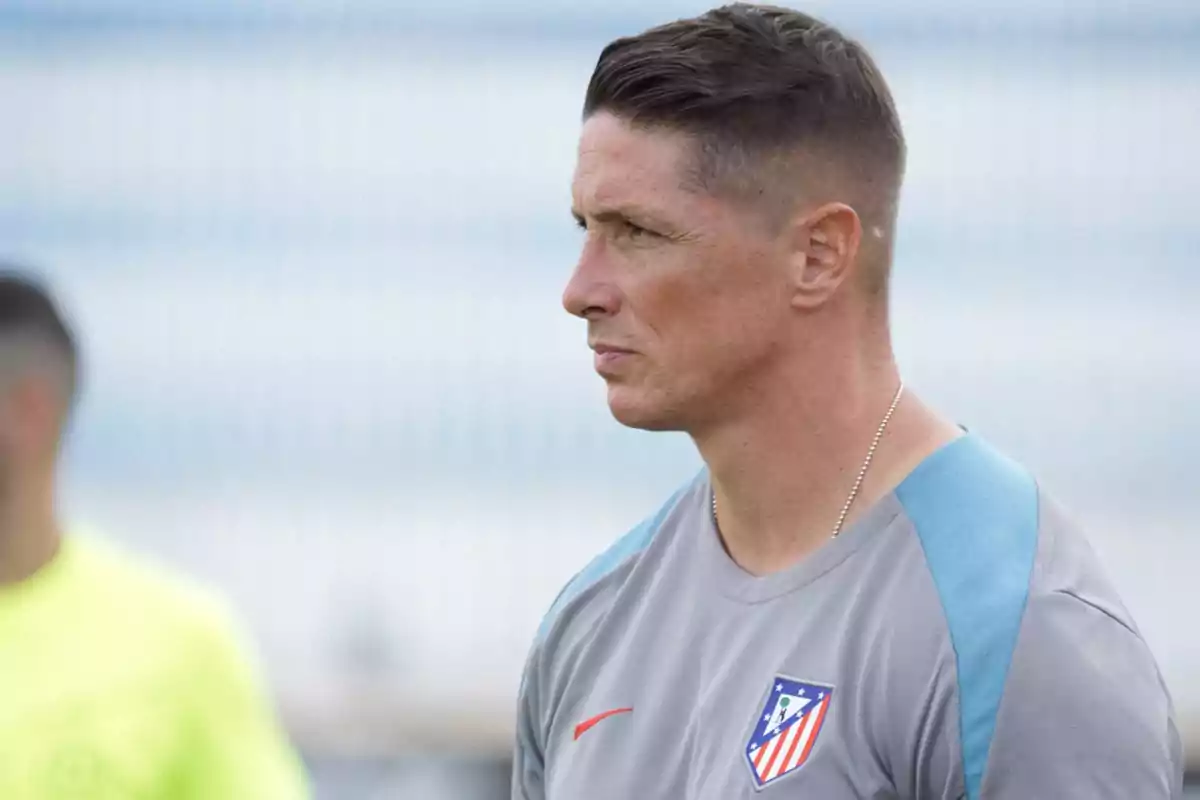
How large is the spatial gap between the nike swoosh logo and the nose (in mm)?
381

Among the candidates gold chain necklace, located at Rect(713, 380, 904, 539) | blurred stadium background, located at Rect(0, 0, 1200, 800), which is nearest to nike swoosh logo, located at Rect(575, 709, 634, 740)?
gold chain necklace, located at Rect(713, 380, 904, 539)

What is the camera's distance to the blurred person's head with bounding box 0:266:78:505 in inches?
97.0

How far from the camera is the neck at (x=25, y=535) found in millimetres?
2416

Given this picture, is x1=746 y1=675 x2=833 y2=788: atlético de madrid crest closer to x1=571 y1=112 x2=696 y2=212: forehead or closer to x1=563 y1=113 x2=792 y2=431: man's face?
x1=563 y1=113 x2=792 y2=431: man's face

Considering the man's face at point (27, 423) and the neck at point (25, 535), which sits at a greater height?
the man's face at point (27, 423)

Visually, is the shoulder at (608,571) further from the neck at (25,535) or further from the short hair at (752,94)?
the neck at (25,535)

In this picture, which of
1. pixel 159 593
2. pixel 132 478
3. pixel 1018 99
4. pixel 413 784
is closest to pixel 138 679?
pixel 159 593

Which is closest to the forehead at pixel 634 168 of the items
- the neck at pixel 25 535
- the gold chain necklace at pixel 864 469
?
the gold chain necklace at pixel 864 469

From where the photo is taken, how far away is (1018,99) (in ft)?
18.7

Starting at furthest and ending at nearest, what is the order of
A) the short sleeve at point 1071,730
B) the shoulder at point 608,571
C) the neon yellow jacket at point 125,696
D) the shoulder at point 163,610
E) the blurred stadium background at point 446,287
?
the blurred stadium background at point 446,287 < the shoulder at point 163,610 < the neon yellow jacket at point 125,696 < the shoulder at point 608,571 < the short sleeve at point 1071,730

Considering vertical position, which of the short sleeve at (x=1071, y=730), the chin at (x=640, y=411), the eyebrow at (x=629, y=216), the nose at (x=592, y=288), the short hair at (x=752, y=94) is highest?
the short hair at (x=752, y=94)

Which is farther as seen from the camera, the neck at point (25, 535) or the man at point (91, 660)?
the neck at point (25, 535)

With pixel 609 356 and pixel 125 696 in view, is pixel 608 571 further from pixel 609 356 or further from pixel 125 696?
pixel 125 696

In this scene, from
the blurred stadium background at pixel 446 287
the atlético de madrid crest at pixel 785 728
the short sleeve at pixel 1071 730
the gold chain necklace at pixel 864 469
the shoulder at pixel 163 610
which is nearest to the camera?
the short sleeve at pixel 1071 730
